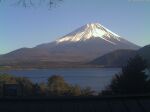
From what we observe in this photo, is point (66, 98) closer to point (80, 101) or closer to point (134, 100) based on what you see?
point (80, 101)

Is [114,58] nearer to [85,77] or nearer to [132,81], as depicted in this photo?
[85,77]

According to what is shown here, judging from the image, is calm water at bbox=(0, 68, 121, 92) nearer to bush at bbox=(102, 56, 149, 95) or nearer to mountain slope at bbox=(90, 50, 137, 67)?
mountain slope at bbox=(90, 50, 137, 67)

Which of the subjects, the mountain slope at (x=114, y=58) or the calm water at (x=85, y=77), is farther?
the mountain slope at (x=114, y=58)

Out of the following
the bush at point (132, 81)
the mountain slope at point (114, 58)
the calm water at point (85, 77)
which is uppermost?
the mountain slope at point (114, 58)

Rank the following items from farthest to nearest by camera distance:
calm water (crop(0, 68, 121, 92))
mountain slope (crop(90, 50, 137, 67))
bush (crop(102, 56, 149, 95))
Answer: mountain slope (crop(90, 50, 137, 67)), calm water (crop(0, 68, 121, 92)), bush (crop(102, 56, 149, 95))

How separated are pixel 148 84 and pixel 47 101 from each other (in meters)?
20.7

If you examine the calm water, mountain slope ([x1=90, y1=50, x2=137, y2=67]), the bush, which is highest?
mountain slope ([x1=90, y1=50, x2=137, y2=67])

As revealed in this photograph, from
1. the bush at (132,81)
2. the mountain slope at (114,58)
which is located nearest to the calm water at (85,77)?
the mountain slope at (114,58)

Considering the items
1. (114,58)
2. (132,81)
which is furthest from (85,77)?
(132,81)

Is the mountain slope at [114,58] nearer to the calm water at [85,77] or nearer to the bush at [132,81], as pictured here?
the calm water at [85,77]

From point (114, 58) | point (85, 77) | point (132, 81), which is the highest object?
point (114, 58)

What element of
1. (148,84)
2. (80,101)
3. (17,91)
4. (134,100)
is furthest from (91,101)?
(148,84)

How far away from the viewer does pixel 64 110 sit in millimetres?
7152

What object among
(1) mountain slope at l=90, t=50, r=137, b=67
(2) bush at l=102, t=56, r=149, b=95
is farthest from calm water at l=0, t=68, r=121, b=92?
(2) bush at l=102, t=56, r=149, b=95
